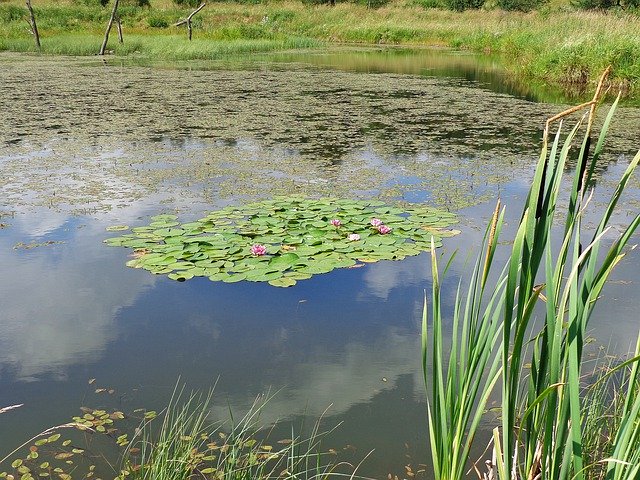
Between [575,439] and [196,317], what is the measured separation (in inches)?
64.6

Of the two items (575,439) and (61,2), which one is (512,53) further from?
(61,2)

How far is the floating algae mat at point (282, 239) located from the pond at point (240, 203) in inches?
3.1

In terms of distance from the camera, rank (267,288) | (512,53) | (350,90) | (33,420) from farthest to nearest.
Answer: (512,53)
(350,90)
(267,288)
(33,420)

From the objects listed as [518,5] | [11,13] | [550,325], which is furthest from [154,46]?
[550,325]

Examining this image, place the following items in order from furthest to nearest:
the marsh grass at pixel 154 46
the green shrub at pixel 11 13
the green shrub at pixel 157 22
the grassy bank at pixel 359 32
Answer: the green shrub at pixel 157 22 < the green shrub at pixel 11 13 < the marsh grass at pixel 154 46 < the grassy bank at pixel 359 32

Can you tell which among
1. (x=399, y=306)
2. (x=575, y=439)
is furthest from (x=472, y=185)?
(x=575, y=439)

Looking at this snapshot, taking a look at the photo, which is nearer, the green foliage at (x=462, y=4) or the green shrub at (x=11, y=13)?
the green shrub at (x=11, y=13)

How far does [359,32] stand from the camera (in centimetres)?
1844

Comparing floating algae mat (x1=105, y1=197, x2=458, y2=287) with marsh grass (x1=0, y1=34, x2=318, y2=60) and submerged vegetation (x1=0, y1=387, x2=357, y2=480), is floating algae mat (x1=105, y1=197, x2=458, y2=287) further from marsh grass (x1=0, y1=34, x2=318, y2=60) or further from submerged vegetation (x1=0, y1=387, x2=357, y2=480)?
marsh grass (x1=0, y1=34, x2=318, y2=60)

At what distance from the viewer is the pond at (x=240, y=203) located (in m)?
1.84

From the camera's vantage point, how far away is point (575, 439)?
2.76 feet

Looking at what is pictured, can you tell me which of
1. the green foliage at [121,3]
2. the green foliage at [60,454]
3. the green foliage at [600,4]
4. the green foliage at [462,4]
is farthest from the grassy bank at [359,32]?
the green foliage at [60,454]

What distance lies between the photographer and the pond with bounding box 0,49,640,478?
184 centimetres

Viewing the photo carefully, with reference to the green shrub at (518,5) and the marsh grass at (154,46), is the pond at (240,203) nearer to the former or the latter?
the marsh grass at (154,46)
